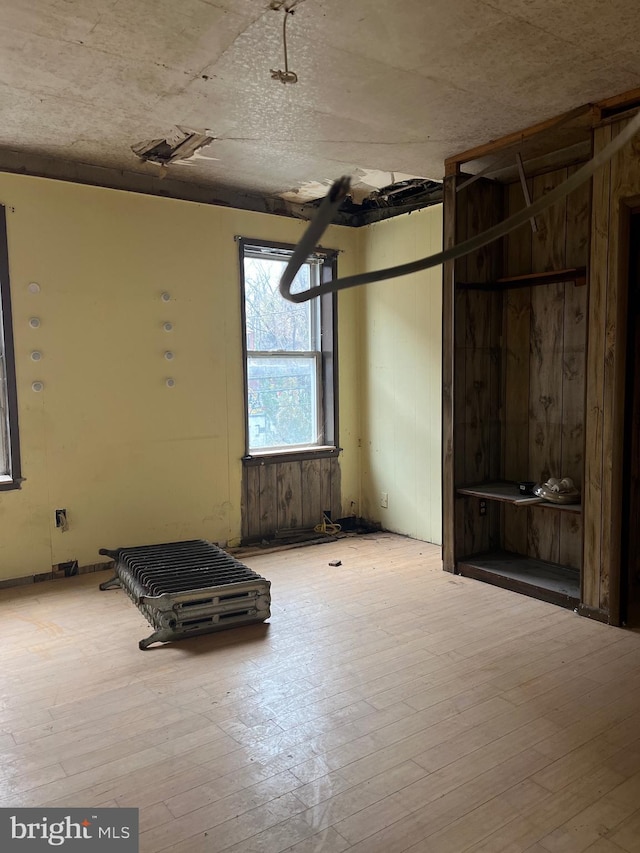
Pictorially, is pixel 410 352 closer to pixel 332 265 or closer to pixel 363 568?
pixel 332 265

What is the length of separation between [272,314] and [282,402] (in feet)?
2.39

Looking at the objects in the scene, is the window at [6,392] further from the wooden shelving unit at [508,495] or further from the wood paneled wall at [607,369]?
the wood paneled wall at [607,369]

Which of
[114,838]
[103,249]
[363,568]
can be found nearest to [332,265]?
[103,249]

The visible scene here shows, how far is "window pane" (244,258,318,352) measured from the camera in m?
4.88

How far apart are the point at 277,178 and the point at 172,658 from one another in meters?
3.26

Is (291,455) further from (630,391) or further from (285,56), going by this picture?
(285,56)

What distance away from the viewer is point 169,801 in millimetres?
1901

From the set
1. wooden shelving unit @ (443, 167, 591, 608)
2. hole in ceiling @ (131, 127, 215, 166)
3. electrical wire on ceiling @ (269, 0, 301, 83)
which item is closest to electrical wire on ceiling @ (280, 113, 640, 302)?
electrical wire on ceiling @ (269, 0, 301, 83)

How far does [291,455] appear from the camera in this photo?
5023mm

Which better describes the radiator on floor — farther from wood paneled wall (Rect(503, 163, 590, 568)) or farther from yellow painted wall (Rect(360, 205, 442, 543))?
wood paneled wall (Rect(503, 163, 590, 568))

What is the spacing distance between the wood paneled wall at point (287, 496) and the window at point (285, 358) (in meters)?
0.14

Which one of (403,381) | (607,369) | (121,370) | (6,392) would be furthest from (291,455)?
(607,369)

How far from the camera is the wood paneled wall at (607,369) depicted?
306cm

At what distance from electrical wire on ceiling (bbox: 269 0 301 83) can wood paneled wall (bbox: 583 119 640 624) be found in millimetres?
1615
